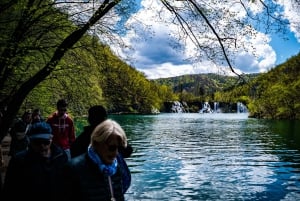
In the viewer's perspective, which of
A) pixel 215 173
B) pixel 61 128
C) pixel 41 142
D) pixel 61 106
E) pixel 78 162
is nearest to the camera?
pixel 78 162

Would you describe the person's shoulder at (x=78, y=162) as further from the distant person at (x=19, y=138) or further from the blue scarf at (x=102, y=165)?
the distant person at (x=19, y=138)

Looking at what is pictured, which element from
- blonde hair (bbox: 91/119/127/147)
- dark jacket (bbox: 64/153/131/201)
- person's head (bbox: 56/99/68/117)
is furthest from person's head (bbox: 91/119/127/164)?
person's head (bbox: 56/99/68/117)

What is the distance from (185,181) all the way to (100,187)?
52.2 ft

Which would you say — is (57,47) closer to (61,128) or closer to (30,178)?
(61,128)

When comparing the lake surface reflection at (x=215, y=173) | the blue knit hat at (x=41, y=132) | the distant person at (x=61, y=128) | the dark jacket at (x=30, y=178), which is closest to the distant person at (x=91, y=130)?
the blue knit hat at (x=41, y=132)

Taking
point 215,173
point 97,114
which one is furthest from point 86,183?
point 215,173

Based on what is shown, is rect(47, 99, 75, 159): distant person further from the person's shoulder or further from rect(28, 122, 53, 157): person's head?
the person's shoulder

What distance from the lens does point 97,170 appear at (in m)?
3.36

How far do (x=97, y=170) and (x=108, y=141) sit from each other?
245 mm

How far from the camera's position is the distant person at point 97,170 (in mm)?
3324

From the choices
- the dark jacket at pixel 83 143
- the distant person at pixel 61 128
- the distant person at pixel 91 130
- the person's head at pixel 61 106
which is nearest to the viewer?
the distant person at pixel 91 130

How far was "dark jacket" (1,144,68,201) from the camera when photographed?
407 cm

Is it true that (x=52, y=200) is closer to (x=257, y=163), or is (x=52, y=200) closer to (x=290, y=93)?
(x=257, y=163)

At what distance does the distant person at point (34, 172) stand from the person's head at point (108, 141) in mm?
759
